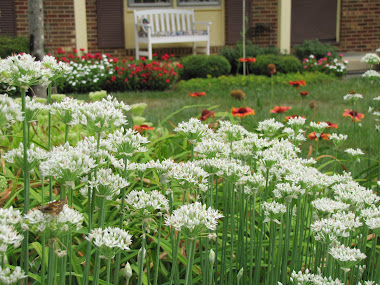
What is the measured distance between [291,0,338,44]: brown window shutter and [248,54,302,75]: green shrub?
441cm

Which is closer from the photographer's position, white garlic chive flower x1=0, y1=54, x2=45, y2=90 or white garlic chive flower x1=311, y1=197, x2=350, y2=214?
white garlic chive flower x1=0, y1=54, x2=45, y2=90

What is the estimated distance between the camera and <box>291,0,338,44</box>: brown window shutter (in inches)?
629

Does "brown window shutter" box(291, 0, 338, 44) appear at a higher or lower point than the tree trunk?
higher

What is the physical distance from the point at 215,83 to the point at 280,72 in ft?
6.68

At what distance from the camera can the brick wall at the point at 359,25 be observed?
14.5m

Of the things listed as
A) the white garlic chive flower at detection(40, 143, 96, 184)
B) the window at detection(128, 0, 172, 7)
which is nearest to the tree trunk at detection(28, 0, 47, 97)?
the white garlic chive flower at detection(40, 143, 96, 184)

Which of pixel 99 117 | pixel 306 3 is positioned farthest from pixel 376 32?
pixel 99 117

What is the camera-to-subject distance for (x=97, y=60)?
1059cm

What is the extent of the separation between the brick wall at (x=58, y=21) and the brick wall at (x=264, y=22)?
16.3ft

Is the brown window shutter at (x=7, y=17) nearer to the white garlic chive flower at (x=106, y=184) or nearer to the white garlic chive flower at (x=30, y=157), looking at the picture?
the white garlic chive flower at (x=30, y=157)

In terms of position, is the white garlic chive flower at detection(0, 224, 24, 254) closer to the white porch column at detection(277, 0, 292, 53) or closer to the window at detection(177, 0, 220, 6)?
the white porch column at detection(277, 0, 292, 53)

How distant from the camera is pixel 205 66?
436 inches

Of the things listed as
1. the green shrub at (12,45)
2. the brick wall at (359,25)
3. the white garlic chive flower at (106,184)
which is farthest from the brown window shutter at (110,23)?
the white garlic chive flower at (106,184)

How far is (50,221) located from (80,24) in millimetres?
10903
